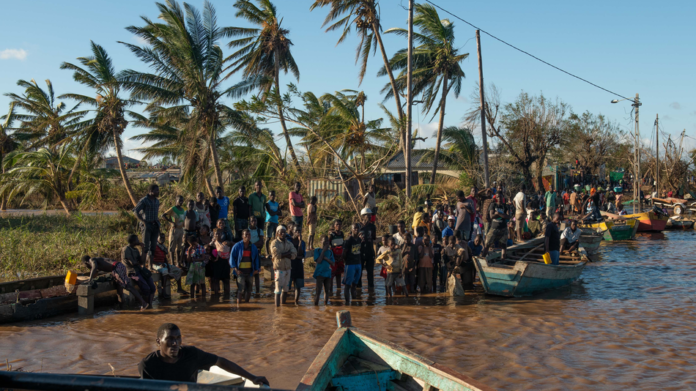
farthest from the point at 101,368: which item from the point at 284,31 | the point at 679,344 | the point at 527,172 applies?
the point at 527,172

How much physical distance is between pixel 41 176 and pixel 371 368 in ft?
92.7

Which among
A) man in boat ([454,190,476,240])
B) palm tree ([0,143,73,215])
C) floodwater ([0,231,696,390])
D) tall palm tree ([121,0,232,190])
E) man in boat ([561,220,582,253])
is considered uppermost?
tall palm tree ([121,0,232,190])

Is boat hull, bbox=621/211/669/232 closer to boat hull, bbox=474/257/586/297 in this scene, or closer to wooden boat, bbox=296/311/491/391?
boat hull, bbox=474/257/586/297

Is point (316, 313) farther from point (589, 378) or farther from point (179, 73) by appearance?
point (179, 73)

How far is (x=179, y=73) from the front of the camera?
2106cm

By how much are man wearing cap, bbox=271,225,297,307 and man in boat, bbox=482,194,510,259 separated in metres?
5.36

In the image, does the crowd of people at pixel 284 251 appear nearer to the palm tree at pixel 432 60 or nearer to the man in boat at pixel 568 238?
the man in boat at pixel 568 238

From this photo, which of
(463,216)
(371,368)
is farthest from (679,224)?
(371,368)

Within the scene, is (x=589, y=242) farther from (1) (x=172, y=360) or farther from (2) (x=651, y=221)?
(1) (x=172, y=360)

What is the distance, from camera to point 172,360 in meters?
4.36

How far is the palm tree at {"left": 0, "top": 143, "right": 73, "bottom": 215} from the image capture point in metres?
27.4

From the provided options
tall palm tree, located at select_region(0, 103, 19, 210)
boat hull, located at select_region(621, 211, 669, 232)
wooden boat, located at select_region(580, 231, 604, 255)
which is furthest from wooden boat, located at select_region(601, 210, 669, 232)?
tall palm tree, located at select_region(0, 103, 19, 210)

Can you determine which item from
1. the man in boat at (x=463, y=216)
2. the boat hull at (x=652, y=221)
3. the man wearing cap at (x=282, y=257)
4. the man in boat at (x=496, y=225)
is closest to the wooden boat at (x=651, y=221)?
the boat hull at (x=652, y=221)

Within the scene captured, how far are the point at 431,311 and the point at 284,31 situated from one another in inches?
721
